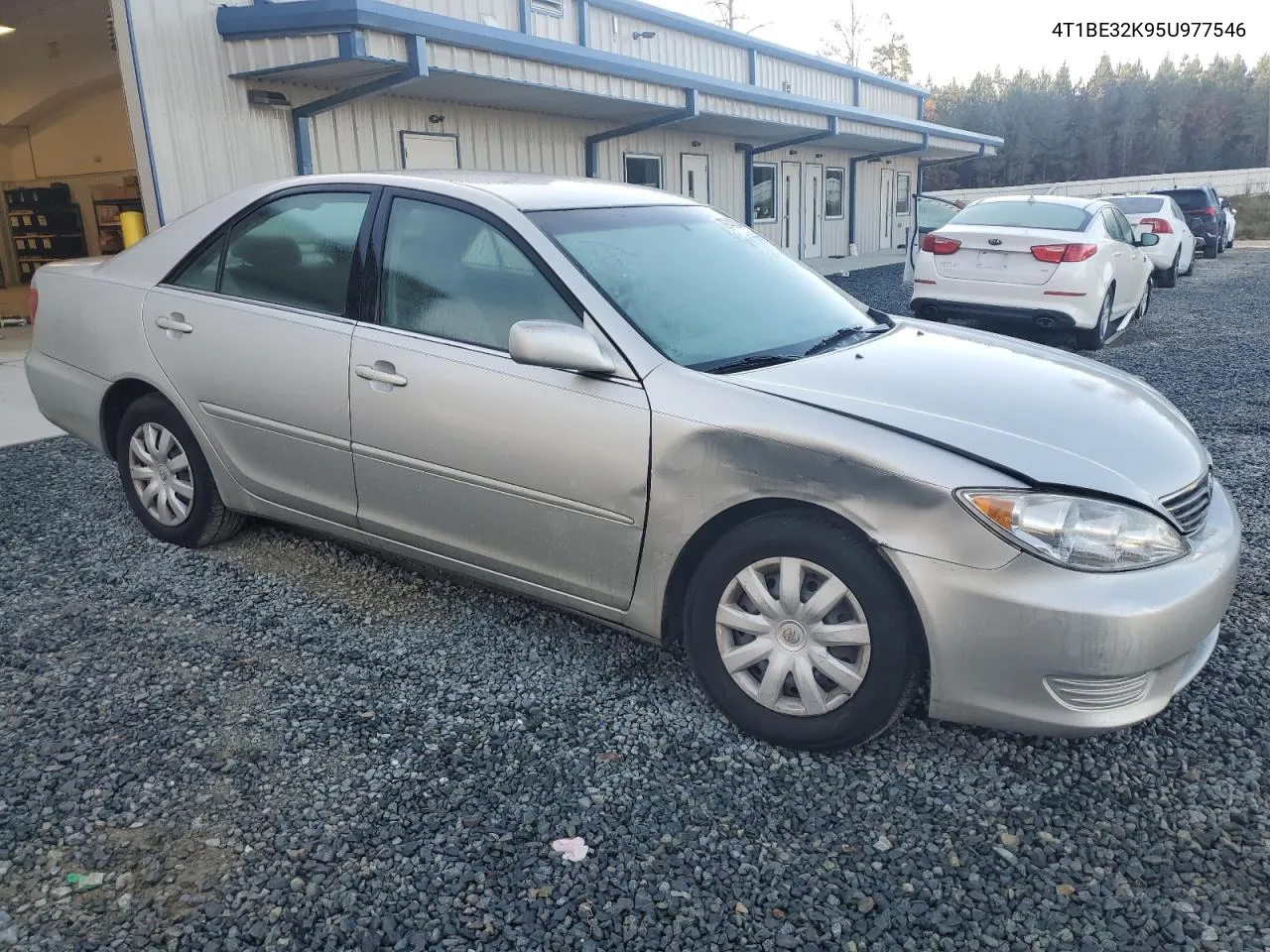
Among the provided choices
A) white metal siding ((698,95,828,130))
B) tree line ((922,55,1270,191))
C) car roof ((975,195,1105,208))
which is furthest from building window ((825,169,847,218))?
tree line ((922,55,1270,191))

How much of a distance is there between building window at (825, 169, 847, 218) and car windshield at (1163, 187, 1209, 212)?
295 inches

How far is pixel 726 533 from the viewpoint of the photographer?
2883 millimetres

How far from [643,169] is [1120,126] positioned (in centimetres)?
7617

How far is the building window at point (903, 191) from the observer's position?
94.0 feet

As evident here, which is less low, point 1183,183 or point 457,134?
point 457,134

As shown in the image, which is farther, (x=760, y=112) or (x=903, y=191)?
(x=903, y=191)

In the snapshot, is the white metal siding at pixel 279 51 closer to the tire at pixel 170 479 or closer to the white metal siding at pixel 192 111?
the white metal siding at pixel 192 111

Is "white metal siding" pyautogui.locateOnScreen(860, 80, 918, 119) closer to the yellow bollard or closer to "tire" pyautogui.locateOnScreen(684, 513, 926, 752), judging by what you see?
the yellow bollard

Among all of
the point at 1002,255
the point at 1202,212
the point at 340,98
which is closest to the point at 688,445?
the point at 1002,255

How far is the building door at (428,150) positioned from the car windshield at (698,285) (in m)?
8.57

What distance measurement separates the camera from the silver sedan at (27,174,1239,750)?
254 centimetres

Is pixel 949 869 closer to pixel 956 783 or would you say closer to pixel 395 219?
pixel 956 783

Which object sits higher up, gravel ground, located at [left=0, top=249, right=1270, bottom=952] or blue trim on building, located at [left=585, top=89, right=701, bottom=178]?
blue trim on building, located at [left=585, top=89, right=701, bottom=178]

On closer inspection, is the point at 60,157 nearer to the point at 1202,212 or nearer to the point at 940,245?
the point at 940,245
